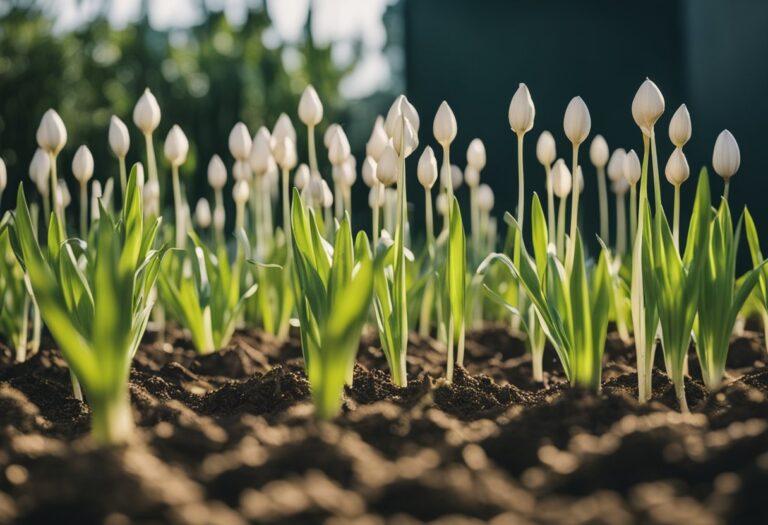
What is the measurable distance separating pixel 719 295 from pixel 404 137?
29.8 inches

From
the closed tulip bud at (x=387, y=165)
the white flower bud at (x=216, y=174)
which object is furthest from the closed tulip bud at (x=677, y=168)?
the white flower bud at (x=216, y=174)

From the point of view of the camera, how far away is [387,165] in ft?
5.41

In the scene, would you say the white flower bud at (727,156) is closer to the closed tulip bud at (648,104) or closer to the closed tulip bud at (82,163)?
the closed tulip bud at (648,104)

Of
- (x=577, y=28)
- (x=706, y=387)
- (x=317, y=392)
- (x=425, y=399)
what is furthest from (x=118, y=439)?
(x=577, y=28)

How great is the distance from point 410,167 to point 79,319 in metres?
4.15

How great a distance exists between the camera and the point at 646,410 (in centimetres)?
134

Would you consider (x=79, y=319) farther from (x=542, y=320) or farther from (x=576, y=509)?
(x=576, y=509)

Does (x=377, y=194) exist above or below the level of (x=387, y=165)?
below

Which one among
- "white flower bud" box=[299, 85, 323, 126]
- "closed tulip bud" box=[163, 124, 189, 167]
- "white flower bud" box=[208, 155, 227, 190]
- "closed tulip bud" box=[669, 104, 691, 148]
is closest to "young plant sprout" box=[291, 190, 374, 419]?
"white flower bud" box=[299, 85, 323, 126]

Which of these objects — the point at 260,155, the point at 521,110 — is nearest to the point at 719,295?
the point at 521,110

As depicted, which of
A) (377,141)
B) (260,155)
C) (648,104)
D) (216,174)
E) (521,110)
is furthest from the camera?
(216,174)

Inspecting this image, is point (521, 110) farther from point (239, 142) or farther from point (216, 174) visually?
point (216, 174)

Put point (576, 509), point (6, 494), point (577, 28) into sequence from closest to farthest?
point (576, 509), point (6, 494), point (577, 28)

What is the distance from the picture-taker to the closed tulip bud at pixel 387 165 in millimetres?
1642
